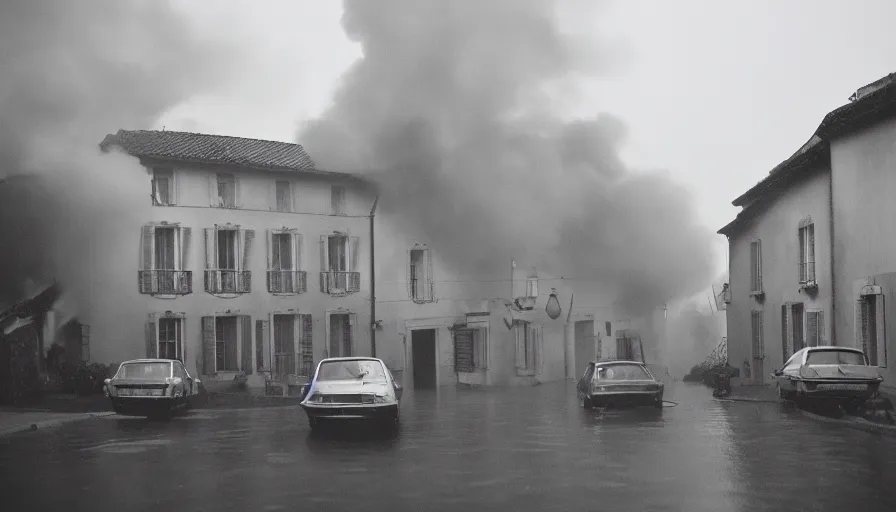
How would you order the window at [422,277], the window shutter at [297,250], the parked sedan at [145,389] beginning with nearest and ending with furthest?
the parked sedan at [145,389] → the window shutter at [297,250] → the window at [422,277]

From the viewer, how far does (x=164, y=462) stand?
1257 cm

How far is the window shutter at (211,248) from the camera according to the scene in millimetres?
35562

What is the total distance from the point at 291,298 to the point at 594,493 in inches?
1143

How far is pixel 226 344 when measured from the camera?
118ft

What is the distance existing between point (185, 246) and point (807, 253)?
21.4m

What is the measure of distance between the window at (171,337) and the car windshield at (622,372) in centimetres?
1853

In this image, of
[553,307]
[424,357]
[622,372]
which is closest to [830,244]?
[622,372]

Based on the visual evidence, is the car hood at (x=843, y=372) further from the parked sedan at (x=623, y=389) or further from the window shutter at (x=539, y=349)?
the window shutter at (x=539, y=349)

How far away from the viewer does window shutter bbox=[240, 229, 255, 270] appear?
119 ft

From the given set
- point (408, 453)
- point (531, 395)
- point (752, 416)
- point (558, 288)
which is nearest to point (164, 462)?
point (408, 453)

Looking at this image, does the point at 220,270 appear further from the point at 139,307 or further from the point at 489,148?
the point at 489,148

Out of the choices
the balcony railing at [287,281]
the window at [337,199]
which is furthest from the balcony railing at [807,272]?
the balcony railing at [287,281]

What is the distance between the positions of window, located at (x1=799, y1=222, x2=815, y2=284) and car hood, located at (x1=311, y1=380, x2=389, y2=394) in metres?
14.6

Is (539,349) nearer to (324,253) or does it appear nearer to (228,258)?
(324,253)
